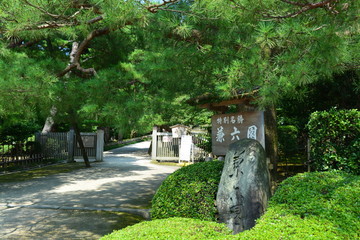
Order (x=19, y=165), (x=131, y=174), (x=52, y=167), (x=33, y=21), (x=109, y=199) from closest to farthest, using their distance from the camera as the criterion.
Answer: (x=33, y=21), (x=109, y=199), (x=131, y=174), (x=19, y=165), (x=52, y=167)

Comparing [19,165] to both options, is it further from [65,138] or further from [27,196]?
[27,196]

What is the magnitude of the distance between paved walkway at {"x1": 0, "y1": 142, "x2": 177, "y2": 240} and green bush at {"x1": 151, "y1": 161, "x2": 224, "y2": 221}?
1.23 meters

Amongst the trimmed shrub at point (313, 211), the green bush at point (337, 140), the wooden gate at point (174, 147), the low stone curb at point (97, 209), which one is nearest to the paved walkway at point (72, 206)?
the low stone curb at point (97, 209)

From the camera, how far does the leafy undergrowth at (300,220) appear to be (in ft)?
8.03

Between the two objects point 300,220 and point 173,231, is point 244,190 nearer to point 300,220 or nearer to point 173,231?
point 300,220

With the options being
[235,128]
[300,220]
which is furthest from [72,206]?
[300,220]

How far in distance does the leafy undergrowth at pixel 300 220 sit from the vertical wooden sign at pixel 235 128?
5.33ft

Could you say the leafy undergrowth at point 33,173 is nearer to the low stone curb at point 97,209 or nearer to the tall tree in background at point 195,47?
the low stone curb at point 97,209

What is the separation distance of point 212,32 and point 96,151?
12907 mm

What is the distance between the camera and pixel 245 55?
4.15 m

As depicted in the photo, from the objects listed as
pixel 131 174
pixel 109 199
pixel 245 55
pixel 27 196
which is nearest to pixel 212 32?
pixel 245 55

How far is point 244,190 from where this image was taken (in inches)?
153

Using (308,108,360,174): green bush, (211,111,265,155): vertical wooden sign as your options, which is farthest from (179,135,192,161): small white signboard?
(308,108,360,174): green bush

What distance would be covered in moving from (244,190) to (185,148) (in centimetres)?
1109
